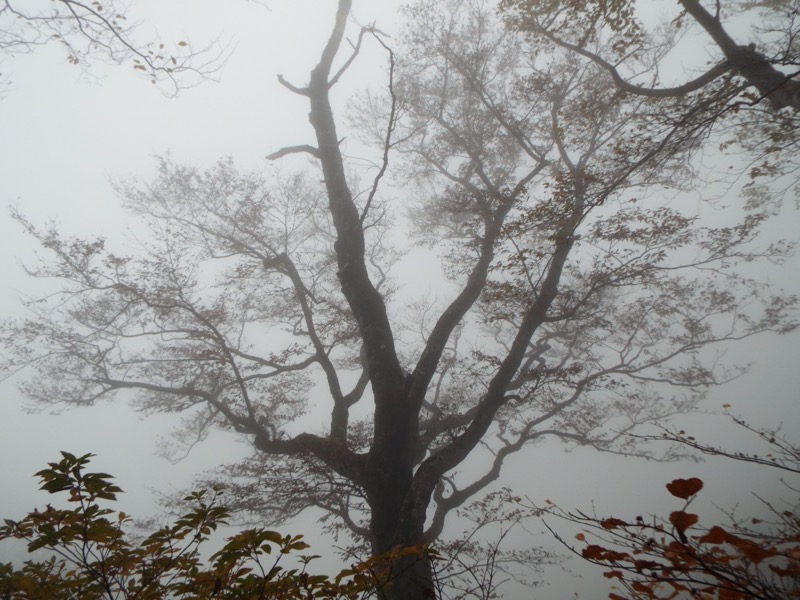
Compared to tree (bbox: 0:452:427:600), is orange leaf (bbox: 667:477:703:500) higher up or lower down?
lower down

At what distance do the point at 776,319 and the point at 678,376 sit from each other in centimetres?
257

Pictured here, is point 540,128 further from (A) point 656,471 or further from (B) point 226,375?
(A) point 656,471

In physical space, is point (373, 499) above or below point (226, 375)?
below

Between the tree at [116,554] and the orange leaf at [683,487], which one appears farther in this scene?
the tree at [116,554]

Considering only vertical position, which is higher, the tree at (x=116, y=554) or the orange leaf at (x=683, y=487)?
the tree at (x=116, y=554)

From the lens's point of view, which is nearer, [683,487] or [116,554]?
[683,487]

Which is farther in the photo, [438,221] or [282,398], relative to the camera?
[438,221]

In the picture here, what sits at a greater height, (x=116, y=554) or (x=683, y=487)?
(x=116, y=554)

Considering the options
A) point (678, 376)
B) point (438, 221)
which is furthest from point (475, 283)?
point (678, 376)

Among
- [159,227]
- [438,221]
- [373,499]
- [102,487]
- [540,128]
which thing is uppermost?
[438,221]

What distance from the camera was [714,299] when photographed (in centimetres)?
889

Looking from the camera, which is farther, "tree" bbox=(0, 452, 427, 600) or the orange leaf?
"tree" bbox=(0, 452, 427, 600)

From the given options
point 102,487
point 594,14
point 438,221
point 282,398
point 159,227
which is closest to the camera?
point 102,487

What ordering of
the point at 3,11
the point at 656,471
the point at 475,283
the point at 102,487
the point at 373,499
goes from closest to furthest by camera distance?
the point at 102,487, the point at 3,11, the point at 373,499, the point at 475,283, the point at 656,471
